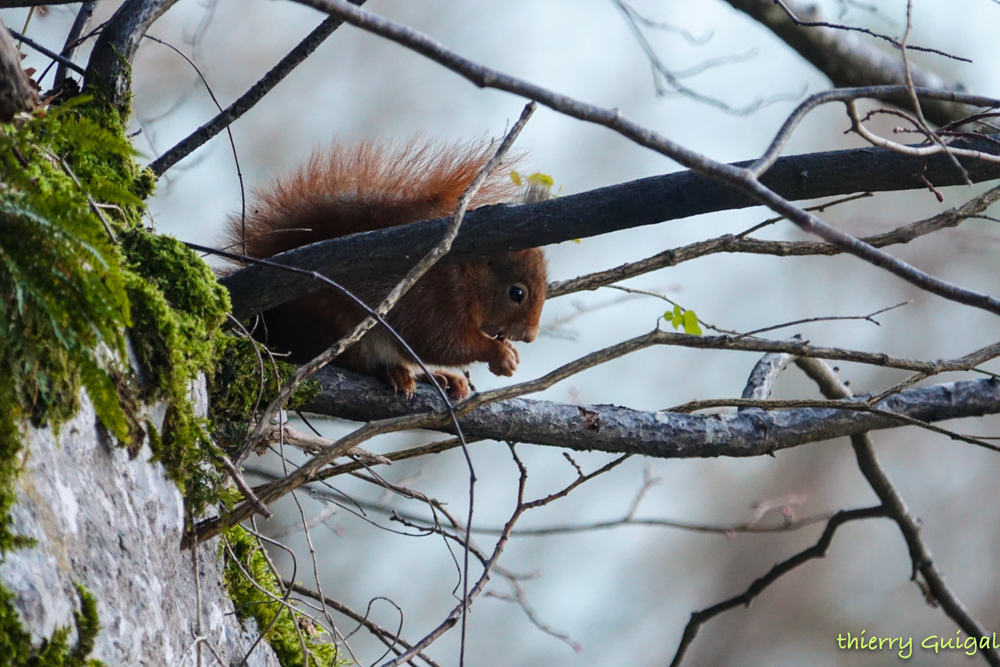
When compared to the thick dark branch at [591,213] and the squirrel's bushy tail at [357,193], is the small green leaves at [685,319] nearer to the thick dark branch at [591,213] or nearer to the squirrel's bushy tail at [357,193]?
the thick dark branch at [591,213]

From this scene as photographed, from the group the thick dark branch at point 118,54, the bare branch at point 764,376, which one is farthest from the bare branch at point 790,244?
the thick dark branch at point 118,54

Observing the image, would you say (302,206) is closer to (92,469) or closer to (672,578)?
(92,469)

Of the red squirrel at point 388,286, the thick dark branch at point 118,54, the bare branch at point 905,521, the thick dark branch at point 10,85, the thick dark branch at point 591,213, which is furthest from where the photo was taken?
the bare branch at point 905,521

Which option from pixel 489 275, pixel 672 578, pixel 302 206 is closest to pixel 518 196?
pixel 489 275

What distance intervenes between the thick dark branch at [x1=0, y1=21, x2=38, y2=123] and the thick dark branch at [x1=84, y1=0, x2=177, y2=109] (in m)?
0.47

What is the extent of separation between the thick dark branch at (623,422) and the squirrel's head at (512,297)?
30.0 inches

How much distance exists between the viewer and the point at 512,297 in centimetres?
302

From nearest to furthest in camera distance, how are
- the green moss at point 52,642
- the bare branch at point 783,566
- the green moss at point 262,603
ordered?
the green moss at point 52,642, the green moss at point 262,603, the bare branch at point 783,566

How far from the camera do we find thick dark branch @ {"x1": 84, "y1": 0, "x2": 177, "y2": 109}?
191cm

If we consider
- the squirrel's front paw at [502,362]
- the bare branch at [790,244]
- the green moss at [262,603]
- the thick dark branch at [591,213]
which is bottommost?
the green moss at [262,603]

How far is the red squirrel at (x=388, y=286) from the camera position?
247cm

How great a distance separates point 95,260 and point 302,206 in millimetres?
1431

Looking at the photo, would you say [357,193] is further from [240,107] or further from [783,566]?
[783,566]

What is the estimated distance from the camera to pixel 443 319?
9.37ft
